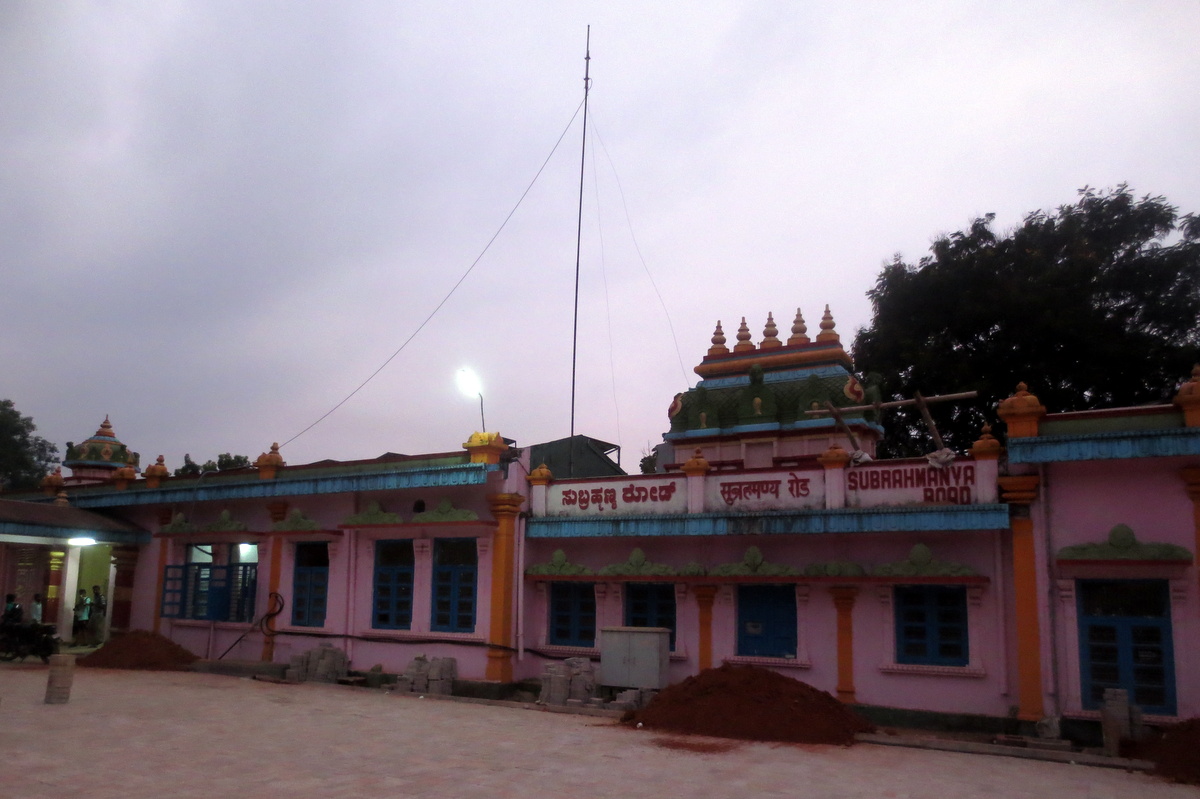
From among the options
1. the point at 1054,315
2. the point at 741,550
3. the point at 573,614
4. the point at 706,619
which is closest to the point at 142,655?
the point at 573,614

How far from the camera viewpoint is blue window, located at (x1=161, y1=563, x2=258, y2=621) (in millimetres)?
21422

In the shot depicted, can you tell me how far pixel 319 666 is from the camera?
18859 millimetres

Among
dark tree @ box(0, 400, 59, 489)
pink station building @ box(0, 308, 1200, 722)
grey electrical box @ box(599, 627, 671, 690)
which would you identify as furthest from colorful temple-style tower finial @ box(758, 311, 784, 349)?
dark tree @ box(0, 400, 59, 489)

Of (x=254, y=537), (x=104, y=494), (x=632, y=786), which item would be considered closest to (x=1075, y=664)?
(x=632, y=786)

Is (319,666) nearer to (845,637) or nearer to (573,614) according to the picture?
(573,614)

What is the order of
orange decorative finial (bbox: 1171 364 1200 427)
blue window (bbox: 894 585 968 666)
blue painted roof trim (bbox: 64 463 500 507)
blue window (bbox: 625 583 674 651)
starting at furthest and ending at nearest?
blue painted roof trim (bbox: 64 463 500 507), blue window (bbox: 625 583 674 651), blue window (bbox: 894 585 968 666), orange decorative finial (bbox: 1171 364 1200 427)

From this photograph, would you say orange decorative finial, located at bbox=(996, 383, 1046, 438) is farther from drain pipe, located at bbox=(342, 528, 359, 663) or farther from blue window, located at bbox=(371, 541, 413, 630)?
drain pipe, located at bbox=(342, 528, 359, 663)

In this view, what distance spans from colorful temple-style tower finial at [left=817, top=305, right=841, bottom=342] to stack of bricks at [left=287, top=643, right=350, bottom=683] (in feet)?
41.3

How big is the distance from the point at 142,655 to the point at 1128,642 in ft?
64.8

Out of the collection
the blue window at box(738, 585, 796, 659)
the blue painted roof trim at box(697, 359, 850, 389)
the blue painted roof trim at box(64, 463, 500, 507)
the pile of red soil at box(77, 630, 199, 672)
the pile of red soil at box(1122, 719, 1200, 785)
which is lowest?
the pile of red soil at box(77, 630, 199, 672)

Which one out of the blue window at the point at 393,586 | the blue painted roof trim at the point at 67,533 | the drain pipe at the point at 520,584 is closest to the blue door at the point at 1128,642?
the drain pipe at the point at 520,584

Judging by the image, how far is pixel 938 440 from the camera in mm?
14664

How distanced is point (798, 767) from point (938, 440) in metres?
6.20

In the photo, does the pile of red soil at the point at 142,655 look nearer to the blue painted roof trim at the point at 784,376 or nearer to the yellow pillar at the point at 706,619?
the yellow pillar at the point at 706,619
